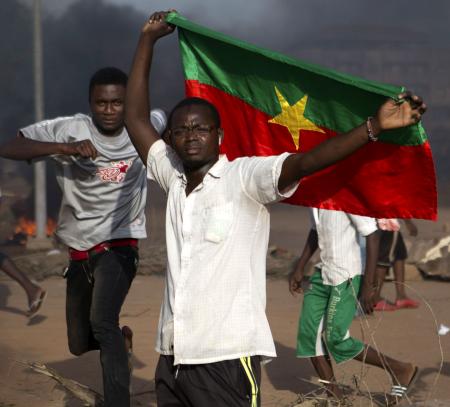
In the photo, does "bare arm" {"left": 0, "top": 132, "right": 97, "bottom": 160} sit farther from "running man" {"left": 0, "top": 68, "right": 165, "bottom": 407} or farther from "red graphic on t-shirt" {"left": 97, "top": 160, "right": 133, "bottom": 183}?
"red graphic on t-shirt" {"left": 97, "top": 160, "right": 133, "bottom": 183}

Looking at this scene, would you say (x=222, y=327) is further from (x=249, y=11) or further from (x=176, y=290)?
(x=249, y=11)

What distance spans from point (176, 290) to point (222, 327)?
0.79 ft

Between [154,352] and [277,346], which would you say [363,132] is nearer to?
[154,352]

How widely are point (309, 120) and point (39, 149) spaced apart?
1.77m

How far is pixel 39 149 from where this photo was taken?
575 cm

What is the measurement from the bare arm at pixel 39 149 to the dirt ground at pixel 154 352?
173 cm

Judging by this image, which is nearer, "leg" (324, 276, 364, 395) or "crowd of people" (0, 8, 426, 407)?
"crowd of people" (0, 8, 426, 407)

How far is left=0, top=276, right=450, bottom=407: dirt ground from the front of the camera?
7.02m

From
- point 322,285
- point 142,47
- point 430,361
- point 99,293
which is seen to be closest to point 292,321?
point 430,361

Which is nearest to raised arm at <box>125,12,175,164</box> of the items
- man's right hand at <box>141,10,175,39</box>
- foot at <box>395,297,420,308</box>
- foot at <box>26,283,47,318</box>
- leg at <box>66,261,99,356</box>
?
man's right hand at <box>141,10,175,39</box>

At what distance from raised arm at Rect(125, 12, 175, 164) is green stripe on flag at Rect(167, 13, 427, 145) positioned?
85 mm

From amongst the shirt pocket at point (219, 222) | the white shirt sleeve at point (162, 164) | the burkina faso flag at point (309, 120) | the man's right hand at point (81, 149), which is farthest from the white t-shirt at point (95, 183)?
the shirt pocket at point (219, 222)

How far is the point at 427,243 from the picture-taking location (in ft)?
43.0

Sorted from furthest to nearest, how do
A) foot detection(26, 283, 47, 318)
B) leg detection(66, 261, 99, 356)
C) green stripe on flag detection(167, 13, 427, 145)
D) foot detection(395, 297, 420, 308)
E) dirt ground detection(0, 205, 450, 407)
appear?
1. foot detection(395, 297, 420, 308)
2. foot detection(26, 283, 47, 318)
3. dirt ground detection(0, 205, 450, 407)
4. leg detection(66, 261, 99, 356)
5. green stripe on flag detection(167, 13, 427, 145)
